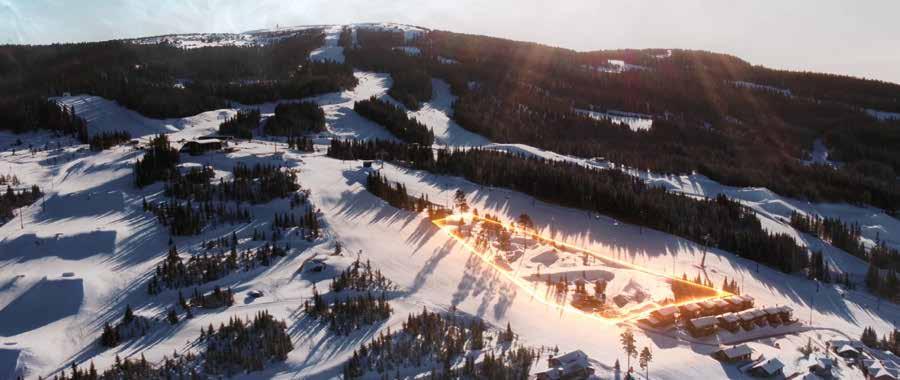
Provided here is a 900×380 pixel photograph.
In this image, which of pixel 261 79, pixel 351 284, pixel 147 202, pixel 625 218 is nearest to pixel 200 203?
pixel 147 202

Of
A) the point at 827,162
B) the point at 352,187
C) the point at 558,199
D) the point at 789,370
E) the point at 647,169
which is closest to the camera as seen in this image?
the point at 789,370

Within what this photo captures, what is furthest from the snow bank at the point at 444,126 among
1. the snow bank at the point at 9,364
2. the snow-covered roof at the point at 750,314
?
the snow bank at the point at 9,364

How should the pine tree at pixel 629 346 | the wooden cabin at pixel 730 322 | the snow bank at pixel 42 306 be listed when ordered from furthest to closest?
1. the wooden cabin at pixel 730 322
2. the snow bank at pixel 42 306
3. the pine tree at pixel 629 346

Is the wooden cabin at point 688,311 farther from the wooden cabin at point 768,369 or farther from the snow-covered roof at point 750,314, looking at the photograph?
the wooden cabin at point 768,369

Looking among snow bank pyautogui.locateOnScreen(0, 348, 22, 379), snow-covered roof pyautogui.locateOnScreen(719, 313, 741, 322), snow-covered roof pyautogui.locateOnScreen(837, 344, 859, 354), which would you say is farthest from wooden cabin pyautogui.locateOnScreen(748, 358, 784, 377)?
snow bank pyautogui.locateOnScreen(0, 348, 22, 379)

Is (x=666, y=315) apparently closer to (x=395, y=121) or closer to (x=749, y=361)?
(x=749, y=361)

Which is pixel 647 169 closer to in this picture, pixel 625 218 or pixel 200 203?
pixel 625 218
